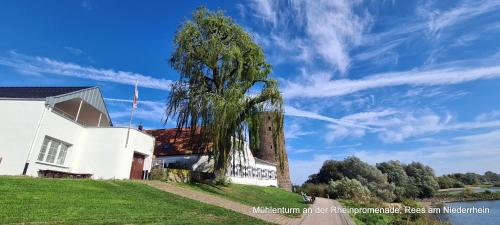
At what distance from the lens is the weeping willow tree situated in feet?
64.3

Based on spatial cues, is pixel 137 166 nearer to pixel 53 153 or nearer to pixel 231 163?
pixel 53 153

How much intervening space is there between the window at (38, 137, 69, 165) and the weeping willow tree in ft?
21.0

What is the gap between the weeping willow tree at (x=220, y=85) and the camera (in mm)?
19609

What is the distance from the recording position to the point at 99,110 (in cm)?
2195

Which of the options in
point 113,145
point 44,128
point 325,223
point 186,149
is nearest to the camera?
point 325,223

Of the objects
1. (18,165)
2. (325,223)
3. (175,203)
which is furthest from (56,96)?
(325,223)

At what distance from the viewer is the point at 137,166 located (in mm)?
20031

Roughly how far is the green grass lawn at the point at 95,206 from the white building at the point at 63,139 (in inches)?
148

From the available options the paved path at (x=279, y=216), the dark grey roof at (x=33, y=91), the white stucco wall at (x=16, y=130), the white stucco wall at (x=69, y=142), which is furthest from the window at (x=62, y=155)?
the paved path at (x=279, y=216)

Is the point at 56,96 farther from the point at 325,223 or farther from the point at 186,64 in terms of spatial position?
the point at 325,223

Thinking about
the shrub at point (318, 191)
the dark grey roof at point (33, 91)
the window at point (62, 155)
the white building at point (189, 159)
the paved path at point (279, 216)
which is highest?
the dark grey roof at point (33, 91)

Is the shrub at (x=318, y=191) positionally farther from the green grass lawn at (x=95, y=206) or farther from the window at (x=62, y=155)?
the window at (x=62, y=155)

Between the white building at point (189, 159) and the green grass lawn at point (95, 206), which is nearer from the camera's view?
the green grass lawn at point (95, 206)

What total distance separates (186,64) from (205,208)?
36.7 ft
